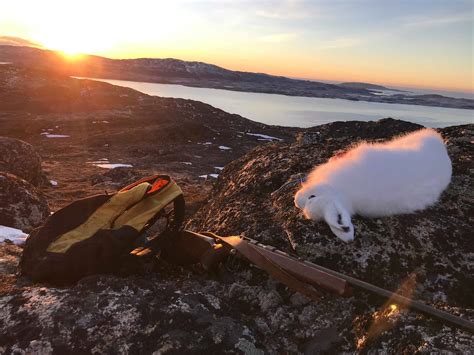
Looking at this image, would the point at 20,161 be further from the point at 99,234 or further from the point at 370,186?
the point at 370,186

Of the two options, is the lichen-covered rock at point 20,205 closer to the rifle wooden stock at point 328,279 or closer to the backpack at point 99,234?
the backpack at point 99,234

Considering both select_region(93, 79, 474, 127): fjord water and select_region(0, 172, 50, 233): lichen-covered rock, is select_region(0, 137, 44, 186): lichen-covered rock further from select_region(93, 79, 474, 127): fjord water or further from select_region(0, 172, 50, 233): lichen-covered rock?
select_region(93, 79, 474, 127): fjord water

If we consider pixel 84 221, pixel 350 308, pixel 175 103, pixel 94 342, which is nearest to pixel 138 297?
pixel 94 342

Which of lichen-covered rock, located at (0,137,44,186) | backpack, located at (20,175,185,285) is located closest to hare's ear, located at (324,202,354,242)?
backpack, located at (20,175,185,285)

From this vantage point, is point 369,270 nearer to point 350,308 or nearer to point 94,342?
point 350,308

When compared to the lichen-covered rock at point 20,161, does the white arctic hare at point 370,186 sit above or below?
above

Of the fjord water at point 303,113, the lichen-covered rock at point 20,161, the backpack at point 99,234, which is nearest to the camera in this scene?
the backpack at point 99,234

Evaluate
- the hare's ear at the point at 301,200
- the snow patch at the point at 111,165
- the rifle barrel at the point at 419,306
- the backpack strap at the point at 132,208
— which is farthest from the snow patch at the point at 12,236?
the snow patch at the point at 111,165
